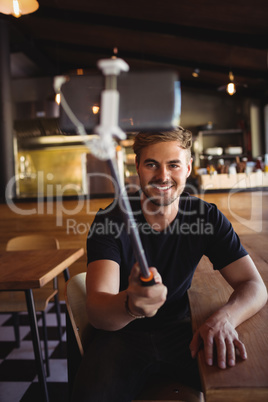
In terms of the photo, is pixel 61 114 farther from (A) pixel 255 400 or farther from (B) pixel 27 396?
(B) pixel 27 396

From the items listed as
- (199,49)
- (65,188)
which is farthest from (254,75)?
(65,188)

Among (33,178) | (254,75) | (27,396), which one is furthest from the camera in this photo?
(33,178)

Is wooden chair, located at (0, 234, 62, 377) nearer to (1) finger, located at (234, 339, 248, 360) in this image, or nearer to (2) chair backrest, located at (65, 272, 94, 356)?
(2) chair backrest, located at (65, 272, 94, 356)

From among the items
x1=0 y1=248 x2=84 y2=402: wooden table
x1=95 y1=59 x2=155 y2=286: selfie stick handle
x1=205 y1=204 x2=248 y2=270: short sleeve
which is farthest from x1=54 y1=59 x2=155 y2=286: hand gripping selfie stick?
x1=0 y1=248 x2=84 y2=402: wooden table

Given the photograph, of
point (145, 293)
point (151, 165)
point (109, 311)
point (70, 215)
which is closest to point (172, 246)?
point (151, 165)

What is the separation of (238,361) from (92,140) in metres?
0.65

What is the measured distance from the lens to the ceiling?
170 inches

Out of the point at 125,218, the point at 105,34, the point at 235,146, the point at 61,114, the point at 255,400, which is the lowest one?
the point at 255,400

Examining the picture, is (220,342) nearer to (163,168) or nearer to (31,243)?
(163,168)

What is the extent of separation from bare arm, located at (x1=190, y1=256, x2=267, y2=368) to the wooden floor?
2279 mm

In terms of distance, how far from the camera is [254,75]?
640 centimetres

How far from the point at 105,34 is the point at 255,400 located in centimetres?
572

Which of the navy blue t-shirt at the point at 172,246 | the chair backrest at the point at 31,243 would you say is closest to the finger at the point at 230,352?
the navy blue t-shirt at the point at 172,246

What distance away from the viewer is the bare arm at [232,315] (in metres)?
0.77
